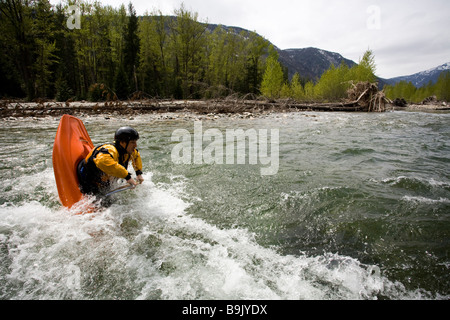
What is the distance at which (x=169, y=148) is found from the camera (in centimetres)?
738

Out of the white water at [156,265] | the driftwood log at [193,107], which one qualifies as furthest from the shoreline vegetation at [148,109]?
the white water at [156,265]

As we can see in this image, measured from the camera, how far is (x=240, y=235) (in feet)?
9.84

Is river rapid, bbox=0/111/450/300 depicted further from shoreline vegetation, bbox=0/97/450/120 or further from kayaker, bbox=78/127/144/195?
shoreline vegetation, bbox=0/97/450/120

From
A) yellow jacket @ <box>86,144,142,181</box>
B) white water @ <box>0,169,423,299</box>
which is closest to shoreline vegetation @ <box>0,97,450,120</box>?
yellow jacket @ <box>86,144,142,181</box>

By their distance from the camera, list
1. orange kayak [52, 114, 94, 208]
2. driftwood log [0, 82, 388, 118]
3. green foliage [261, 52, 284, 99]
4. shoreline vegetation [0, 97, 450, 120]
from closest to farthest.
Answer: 1. orange kayak [52, 114, 94, 208]
2. shoreline vegetation [0, 97, 450, 120]
3. driftwood log [0, 82, 388, 118]
4. green foliage [261, 52, 284, 99]

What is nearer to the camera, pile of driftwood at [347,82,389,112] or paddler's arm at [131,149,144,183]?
paddler's arm at [131,149,144,183]

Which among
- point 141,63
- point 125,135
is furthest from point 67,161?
point 141,63

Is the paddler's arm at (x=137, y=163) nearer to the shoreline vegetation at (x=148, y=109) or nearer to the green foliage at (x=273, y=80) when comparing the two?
the shoreline vegetation at (x=148, y=109)

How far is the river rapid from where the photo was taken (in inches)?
85.7

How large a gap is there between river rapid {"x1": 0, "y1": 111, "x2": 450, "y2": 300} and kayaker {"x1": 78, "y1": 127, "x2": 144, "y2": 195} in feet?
1.44

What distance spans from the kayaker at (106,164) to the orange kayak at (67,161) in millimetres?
143
